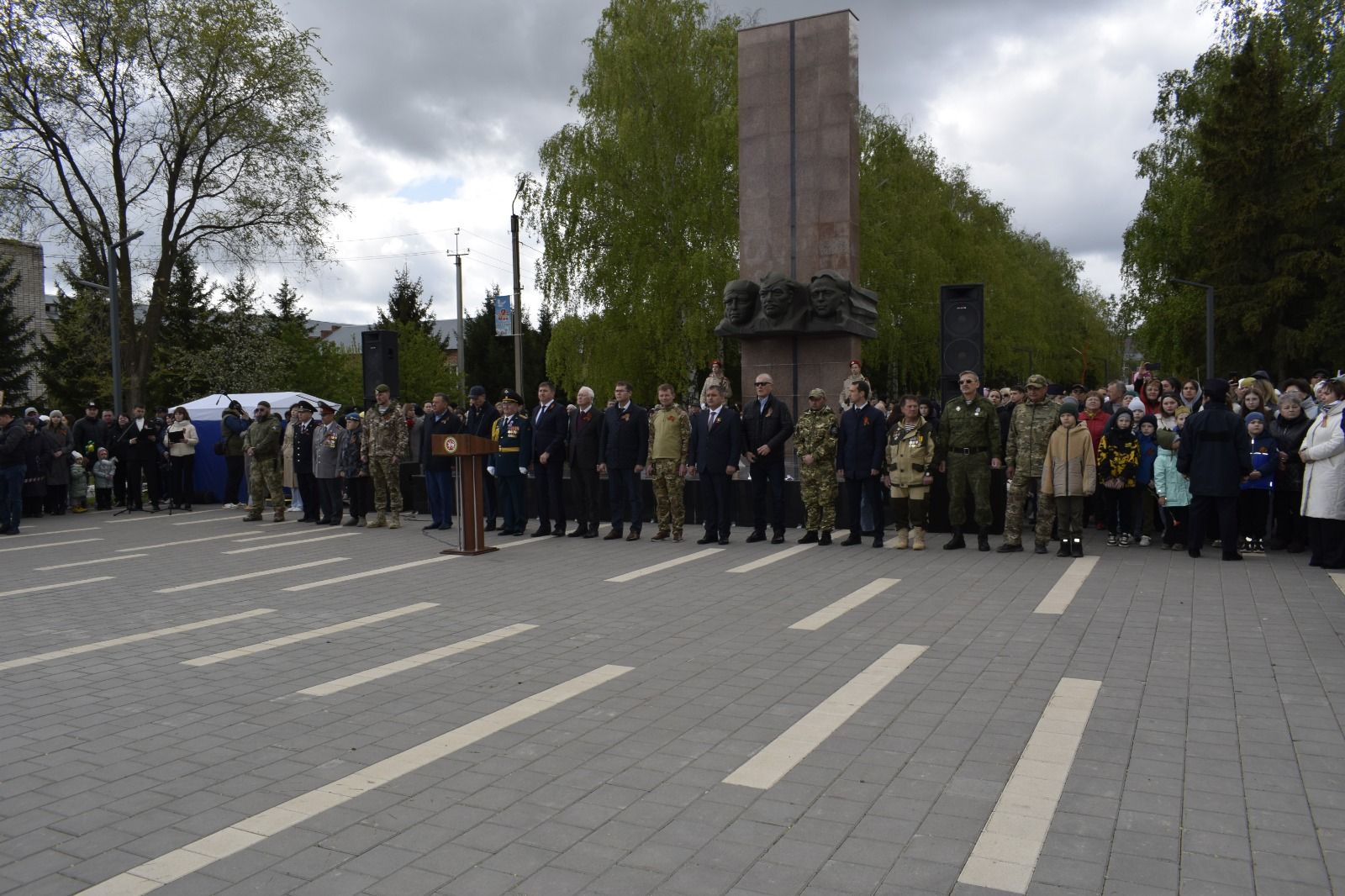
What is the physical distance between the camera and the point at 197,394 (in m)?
44.3

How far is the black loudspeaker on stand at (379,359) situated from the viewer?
18875 millimetres

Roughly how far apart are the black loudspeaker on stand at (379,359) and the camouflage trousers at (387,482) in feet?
9.79

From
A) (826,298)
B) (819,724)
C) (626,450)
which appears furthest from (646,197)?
(819,724)

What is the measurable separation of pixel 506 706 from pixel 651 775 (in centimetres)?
147

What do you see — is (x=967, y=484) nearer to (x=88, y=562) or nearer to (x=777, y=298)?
(x=777, y=298)

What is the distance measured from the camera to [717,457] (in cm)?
1339

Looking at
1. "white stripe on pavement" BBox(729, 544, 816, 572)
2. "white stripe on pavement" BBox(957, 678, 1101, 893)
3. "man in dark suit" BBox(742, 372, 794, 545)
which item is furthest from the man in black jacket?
"white stripe on pavement" BBox(957, 678, 1101, 893)

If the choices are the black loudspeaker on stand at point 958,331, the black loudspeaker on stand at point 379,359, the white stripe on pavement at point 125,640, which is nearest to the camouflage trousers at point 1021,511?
the black loudspeaker on stand at point 958,331

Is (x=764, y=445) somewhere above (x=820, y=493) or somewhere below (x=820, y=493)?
above

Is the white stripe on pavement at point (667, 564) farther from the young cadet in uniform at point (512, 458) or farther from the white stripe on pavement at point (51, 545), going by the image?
the white stripe on pavement at point (51, 545)

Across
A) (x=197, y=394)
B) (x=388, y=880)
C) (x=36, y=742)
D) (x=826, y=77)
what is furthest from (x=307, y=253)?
(x=388, y=880)

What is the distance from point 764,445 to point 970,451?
242 centimetres

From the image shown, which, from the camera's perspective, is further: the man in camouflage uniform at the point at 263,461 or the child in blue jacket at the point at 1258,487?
the man in camouflage uniform at the point at 263,461

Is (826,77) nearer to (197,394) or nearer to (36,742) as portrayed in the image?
(36,742)
